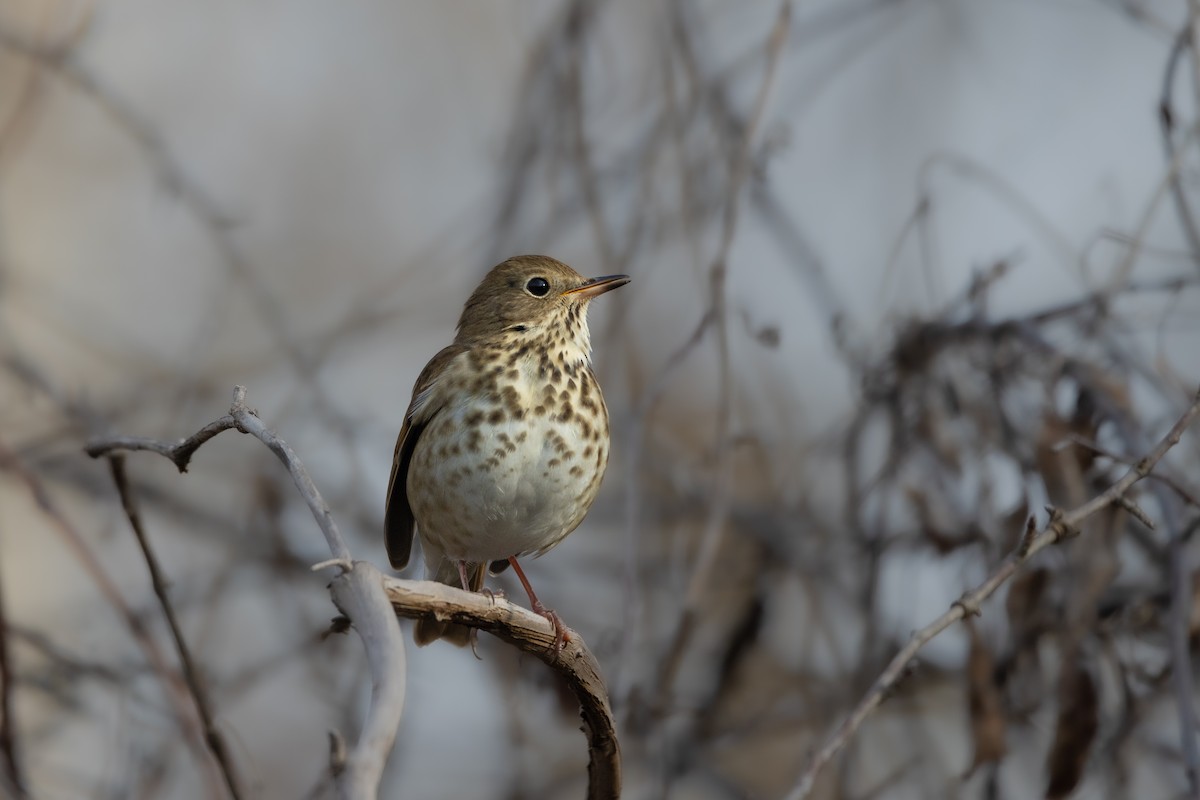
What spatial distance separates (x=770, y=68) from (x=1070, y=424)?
1337 mm

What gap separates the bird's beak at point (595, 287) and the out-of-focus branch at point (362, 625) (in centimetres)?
186

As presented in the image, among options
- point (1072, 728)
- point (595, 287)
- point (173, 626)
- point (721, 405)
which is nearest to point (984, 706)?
point (1072, 728)

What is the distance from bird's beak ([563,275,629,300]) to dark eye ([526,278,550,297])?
63 millimetres

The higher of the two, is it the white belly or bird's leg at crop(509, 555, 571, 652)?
the white belly

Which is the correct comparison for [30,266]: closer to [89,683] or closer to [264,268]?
[264,268]

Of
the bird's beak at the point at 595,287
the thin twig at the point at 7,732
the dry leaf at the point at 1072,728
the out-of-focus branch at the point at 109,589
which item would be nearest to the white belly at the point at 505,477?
the bird's beak at the point at 595,287

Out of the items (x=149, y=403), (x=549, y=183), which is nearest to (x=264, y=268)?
(x=149, y=403)

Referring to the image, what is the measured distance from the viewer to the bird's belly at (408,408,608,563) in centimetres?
349

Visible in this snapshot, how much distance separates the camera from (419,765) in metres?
6.60

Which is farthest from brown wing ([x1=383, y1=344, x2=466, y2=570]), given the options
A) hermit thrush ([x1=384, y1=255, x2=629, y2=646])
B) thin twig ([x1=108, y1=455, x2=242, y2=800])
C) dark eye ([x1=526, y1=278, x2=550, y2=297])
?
thin twig ([x1=108, y1=455, x2=242, y2=800])

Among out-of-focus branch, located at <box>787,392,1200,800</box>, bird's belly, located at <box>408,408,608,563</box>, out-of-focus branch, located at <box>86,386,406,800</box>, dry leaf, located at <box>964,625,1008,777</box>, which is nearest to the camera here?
out-of-focus branch, located at <box>86,386,406,800</box>

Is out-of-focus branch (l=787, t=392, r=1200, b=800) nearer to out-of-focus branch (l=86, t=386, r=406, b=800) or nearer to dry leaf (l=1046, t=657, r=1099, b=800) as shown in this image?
dry leaf (l=1046, t=657, r=1099, b=800)

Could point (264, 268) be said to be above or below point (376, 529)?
above

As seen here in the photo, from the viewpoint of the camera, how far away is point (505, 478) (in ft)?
11.4
